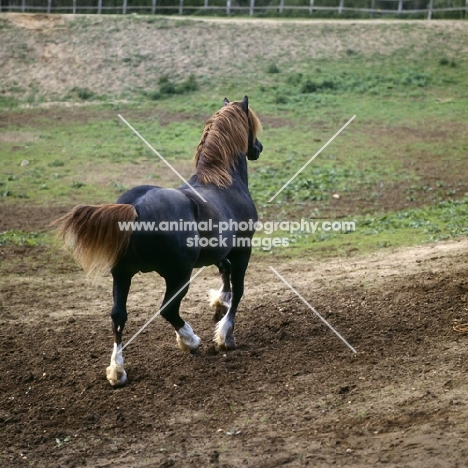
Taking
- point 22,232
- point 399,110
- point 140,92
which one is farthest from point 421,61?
point 22,232

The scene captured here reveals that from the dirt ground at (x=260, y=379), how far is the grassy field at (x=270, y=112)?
9.63 feet

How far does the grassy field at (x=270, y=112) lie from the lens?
14.1m

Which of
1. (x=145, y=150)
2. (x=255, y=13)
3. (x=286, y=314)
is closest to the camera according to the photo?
(x=286, y=314)

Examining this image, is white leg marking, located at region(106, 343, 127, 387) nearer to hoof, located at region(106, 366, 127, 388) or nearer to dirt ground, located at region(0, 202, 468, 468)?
hoof, located at region(106, 366, 127, 388)

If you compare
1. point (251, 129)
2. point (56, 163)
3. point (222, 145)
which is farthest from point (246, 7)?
point (222, 145)

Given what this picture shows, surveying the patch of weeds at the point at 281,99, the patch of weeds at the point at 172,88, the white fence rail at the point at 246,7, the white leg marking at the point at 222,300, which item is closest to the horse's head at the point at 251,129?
the white leg marking at the point at 222,300

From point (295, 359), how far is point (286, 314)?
120cm

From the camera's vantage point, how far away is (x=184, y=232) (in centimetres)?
626

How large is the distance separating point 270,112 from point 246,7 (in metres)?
14.3

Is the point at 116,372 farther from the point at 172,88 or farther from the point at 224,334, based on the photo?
the point at 172,88

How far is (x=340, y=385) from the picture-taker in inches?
235

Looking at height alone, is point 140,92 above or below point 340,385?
below

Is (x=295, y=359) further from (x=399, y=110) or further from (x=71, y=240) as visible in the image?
(x=399, y=110)

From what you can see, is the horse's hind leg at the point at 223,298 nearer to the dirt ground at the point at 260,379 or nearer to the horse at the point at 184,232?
the horse at the point at 184,232
